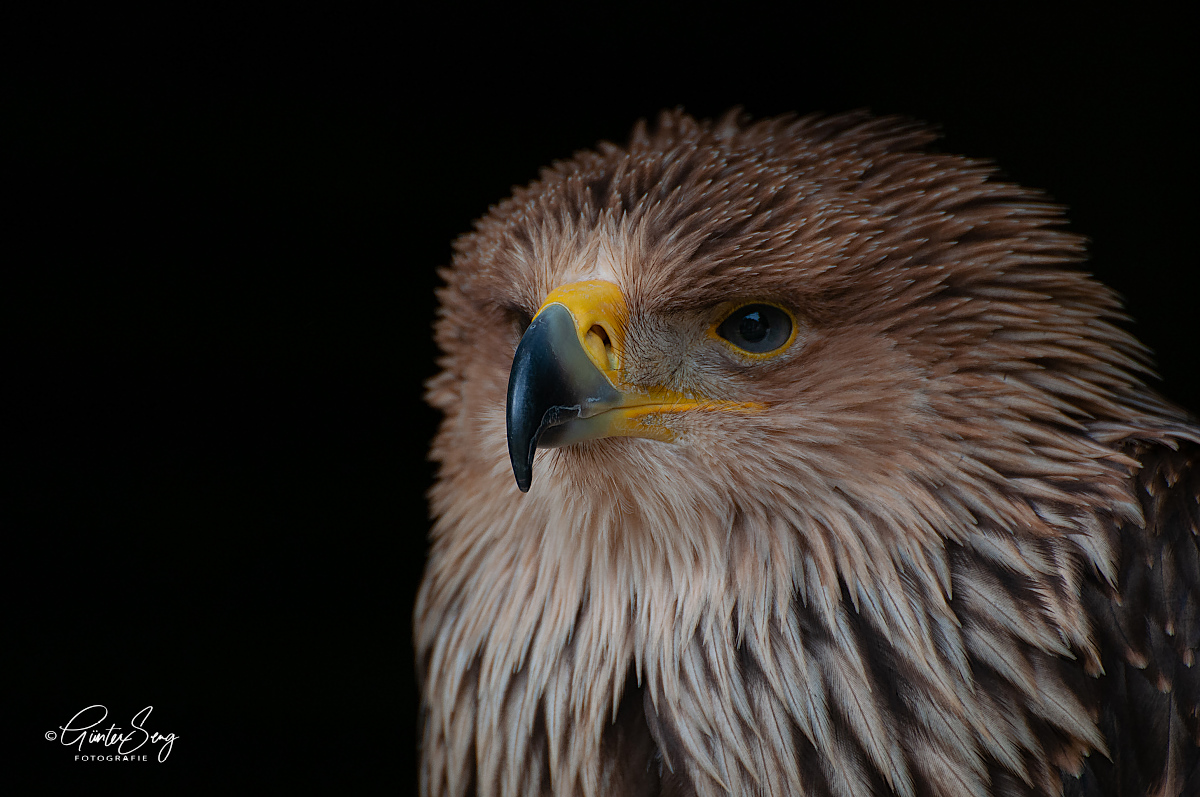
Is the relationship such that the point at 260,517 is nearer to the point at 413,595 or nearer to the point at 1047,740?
the point at 413,595

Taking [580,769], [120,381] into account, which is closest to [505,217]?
[580,769]

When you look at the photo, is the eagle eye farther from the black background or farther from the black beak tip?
the black background

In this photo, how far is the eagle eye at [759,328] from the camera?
56.7 inches

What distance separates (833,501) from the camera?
1.40 meters

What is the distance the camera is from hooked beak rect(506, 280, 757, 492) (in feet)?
4.32

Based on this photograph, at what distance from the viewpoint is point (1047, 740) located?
1.30 m

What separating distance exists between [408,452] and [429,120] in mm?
1227

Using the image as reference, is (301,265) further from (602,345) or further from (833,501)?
(833,501)

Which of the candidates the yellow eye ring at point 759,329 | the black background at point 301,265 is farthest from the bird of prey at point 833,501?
the black background at point 301,265
